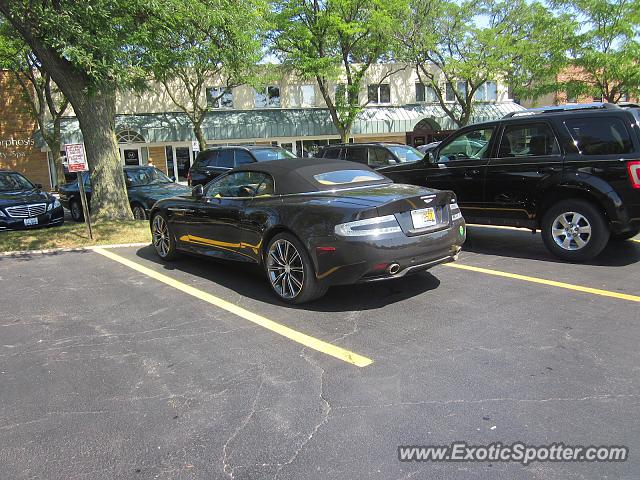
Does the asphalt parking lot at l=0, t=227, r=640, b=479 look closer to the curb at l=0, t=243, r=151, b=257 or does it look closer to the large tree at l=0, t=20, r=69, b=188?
the curb at l=0, t=243, r=151, b=257

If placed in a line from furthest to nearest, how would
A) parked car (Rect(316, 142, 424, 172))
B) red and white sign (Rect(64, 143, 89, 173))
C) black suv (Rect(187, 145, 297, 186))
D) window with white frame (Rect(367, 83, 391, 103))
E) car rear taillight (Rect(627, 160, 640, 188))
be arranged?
window with white frame (Rect(367, 83, 391, 103)) < black suv (Rect(187, 145, 297, 186)) < parked car (Rect(316, 142, 424, 172)) < red and white sign (Rect(64, 143, 89, 173)) < car rear taillight (Rect(627, 160, 640, 188))

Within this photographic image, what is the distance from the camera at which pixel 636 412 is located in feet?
9.96

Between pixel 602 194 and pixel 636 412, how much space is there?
395 centimetres

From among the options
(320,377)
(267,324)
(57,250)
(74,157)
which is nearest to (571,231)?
(267,324)

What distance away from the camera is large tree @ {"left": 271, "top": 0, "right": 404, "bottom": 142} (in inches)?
925

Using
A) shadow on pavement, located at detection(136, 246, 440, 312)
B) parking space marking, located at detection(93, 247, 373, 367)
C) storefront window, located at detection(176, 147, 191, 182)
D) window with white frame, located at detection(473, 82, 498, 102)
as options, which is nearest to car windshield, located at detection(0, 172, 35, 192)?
parking space marking, located at detection(93, 247, 373, 367)

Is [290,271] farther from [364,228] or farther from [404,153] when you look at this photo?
[404,153]

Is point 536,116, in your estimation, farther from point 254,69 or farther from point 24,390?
point 254,69

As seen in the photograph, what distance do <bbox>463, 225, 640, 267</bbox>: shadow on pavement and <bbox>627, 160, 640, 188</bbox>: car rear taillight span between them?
3.36ft

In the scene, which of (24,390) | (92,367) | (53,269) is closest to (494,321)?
(92,367)

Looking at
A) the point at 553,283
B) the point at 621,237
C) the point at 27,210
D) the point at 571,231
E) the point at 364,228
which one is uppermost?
the point at 364,228

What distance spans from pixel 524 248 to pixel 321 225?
4.00m

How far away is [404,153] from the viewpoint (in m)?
12.0

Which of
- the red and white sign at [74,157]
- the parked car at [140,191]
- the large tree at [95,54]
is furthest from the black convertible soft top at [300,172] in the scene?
the parked car at [140,191]
